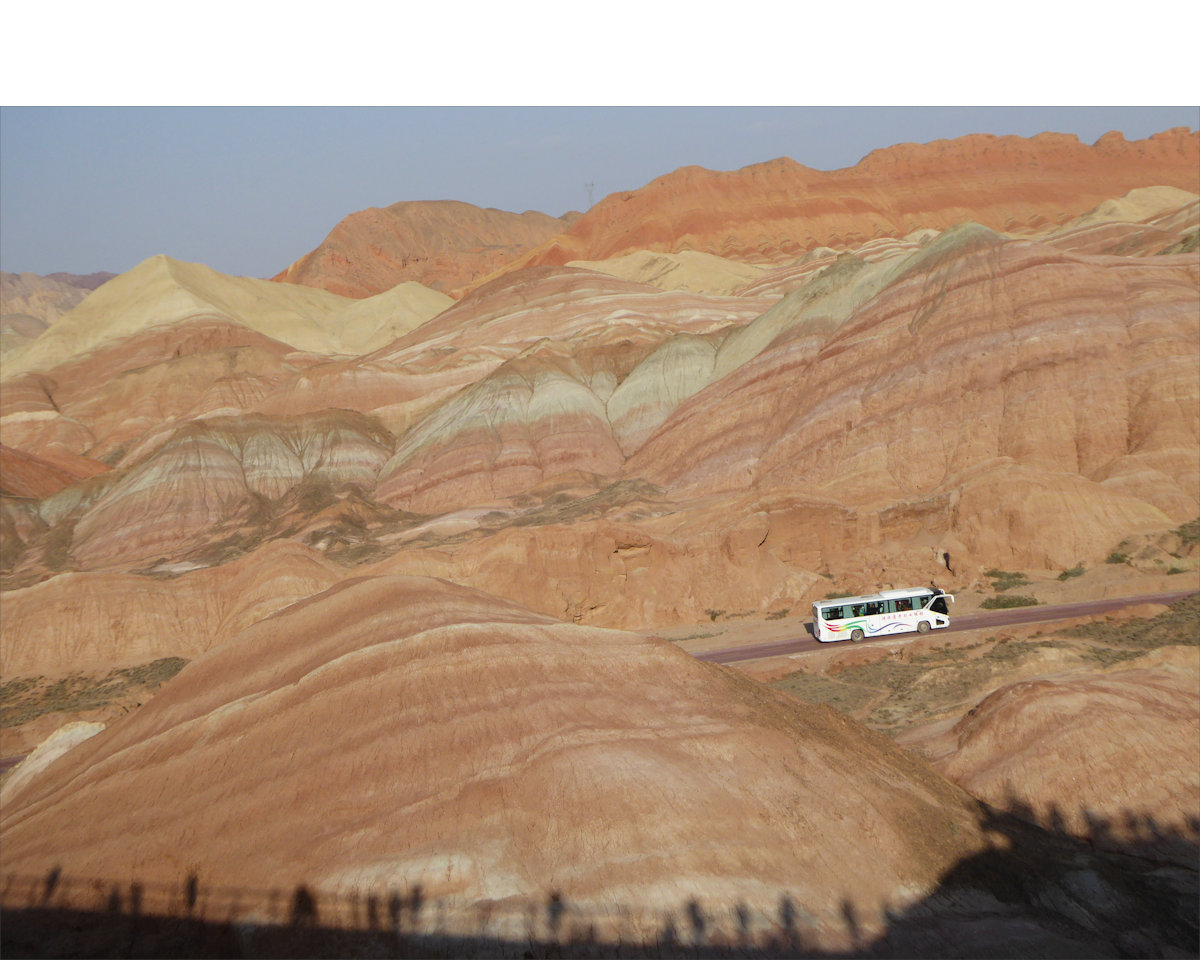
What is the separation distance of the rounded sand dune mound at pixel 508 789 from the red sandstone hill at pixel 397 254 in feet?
494

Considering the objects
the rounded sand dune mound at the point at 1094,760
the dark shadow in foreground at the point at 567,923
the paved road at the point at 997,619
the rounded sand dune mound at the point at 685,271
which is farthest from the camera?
the rounded sand dune mound at the point at 685,271

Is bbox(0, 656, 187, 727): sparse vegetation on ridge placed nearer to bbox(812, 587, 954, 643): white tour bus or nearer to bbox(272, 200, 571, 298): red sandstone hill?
bbox(812, 587, 954, 643): white tour bus

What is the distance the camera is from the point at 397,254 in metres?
174

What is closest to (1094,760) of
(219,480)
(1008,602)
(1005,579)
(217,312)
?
(1008,602)

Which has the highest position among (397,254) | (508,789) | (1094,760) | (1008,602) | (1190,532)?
(397,254)

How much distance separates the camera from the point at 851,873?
1189cm

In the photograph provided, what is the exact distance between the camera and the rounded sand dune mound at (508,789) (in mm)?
11273

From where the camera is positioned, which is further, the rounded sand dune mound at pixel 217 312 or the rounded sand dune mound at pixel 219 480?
the rounded sand dune mound at pixel 217 312

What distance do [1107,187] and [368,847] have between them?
6068 inches

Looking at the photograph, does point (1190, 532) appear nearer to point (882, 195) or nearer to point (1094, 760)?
point (1094, 760)

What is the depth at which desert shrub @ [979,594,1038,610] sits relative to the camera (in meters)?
32.0

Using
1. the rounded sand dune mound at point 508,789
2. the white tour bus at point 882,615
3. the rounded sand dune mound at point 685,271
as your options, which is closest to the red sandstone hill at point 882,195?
the rounded sand dune mound at point 685,271

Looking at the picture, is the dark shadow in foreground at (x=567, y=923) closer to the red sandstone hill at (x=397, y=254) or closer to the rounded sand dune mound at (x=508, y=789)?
the rounded sand dune mound at (x=508, y=789)

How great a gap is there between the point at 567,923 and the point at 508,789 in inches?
83.6
